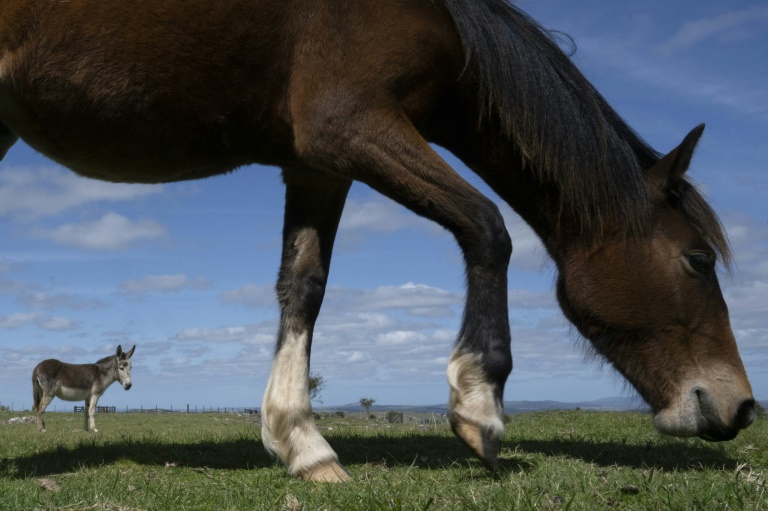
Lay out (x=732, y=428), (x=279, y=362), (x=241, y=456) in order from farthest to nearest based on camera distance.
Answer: (x=241, y=456), (x=279, y=362), (x=732, y=428)

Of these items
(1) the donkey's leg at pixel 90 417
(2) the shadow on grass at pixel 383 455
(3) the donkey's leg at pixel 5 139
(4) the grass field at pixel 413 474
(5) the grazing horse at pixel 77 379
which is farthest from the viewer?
(5) the grazing horse at pixel 77 379

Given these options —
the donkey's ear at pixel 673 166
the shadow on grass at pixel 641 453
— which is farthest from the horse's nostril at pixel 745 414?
the donkey's ear at pixel 673 166

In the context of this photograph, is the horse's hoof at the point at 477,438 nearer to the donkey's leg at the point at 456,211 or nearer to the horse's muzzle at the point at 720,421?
the donkey's leg at the point at 456,211

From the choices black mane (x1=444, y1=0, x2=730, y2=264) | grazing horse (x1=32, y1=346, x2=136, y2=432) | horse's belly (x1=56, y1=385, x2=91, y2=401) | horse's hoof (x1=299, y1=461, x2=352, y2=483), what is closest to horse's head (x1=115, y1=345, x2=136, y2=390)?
grazing horse (x1=32, y1=346, x2=136, y2=432)

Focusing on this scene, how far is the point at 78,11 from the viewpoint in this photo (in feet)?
14.8

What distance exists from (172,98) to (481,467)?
3297 mm

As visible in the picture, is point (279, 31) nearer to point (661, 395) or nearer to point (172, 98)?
point (172, 98)

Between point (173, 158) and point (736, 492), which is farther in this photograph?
point (173, 158)

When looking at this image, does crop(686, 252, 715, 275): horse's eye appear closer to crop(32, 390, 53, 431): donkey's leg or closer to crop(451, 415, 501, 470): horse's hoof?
crop(451, 415, 501, 470): horse's hoof

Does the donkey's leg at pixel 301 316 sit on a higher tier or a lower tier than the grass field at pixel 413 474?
higher

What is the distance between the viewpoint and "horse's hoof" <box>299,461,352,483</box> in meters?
4.91

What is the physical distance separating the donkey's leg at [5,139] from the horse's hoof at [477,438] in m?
4.44

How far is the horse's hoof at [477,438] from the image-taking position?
3846 mm

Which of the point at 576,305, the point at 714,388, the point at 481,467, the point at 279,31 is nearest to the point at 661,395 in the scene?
the point at 714,388
